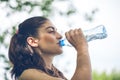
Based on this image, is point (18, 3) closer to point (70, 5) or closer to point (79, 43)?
point (70, 5)

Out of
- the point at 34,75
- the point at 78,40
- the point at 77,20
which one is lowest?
the point at 34,75

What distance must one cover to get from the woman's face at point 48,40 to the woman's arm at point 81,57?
0.17 meters

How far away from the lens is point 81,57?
3.40 ft

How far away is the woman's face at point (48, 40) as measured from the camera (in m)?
1.22

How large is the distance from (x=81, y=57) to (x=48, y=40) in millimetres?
238

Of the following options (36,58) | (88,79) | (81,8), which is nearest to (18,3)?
(81,8)

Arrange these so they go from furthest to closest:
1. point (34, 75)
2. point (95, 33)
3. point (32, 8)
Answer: point (32, 8) < point (95, 33) < point (34, 75)

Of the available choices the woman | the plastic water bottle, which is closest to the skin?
the woman

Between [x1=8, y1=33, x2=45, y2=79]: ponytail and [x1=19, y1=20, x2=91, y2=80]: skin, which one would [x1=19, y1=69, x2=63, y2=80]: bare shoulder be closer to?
[x1=19, y1=20, x2=91, y2=80]: skin

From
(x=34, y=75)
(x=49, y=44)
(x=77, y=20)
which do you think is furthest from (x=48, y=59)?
(x=77, y=20)

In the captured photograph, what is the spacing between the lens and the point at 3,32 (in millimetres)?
1477

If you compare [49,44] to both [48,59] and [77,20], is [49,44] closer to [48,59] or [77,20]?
[48,59]

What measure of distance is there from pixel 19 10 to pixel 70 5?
0.26 metres

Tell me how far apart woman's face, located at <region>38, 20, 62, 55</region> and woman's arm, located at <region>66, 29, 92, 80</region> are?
169mm
